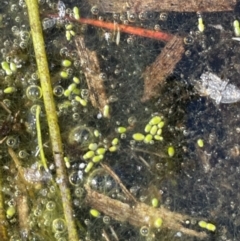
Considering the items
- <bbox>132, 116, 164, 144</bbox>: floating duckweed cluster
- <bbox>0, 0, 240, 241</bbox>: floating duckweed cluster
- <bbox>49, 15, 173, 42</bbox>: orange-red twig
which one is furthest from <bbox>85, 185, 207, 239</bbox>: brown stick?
<bbox>49, 15, 173, 42</bbox>: orange-red twig

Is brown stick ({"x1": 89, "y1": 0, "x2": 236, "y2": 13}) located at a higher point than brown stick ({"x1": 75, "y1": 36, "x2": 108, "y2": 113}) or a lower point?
higher

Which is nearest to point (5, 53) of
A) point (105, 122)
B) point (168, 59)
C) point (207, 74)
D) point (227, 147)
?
point (105, 122)

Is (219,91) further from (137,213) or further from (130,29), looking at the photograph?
(137,213)

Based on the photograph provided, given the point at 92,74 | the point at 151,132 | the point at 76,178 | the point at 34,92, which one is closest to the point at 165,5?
the point at 92,74

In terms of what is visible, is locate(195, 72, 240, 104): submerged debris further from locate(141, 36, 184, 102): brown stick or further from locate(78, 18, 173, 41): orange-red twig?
locate(78, 18, 173, 41): orange-red twig

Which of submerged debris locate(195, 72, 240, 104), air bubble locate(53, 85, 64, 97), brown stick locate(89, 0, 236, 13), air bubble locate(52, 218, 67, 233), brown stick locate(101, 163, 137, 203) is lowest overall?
air bubble locate(52, 218, 67, 233)

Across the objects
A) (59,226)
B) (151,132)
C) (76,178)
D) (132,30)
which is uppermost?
(132,30)

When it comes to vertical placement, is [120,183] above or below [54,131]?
below
